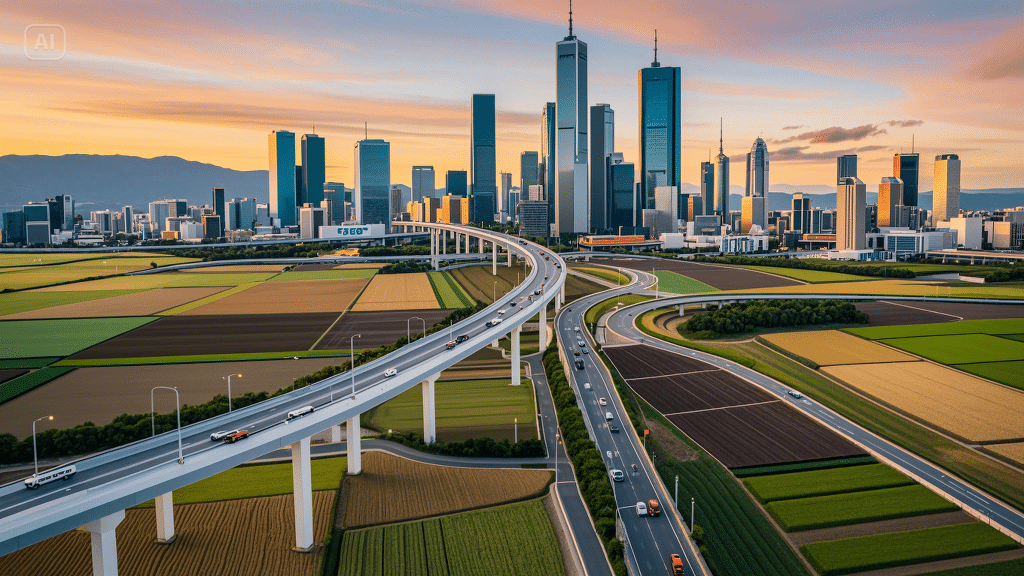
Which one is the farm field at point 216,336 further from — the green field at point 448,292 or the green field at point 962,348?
the green field at point 962,348

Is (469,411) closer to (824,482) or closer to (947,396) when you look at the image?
(824,482)

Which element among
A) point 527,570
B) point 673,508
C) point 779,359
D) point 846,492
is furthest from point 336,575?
point 779,359

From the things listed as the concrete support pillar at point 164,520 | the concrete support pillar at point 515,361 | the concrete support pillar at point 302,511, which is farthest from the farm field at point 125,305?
the concrete support pillar at point 302,511

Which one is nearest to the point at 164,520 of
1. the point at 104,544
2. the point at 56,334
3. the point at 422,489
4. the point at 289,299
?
the point at 104,544

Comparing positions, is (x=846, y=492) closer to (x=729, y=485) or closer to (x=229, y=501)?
(x=729, y=485)

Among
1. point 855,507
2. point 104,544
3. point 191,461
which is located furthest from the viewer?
point 855,507

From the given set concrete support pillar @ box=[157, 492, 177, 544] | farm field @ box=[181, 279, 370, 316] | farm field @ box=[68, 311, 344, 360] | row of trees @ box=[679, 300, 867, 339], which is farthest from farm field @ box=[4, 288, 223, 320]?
row of trees @ box=[679, 300, 867, 339]
